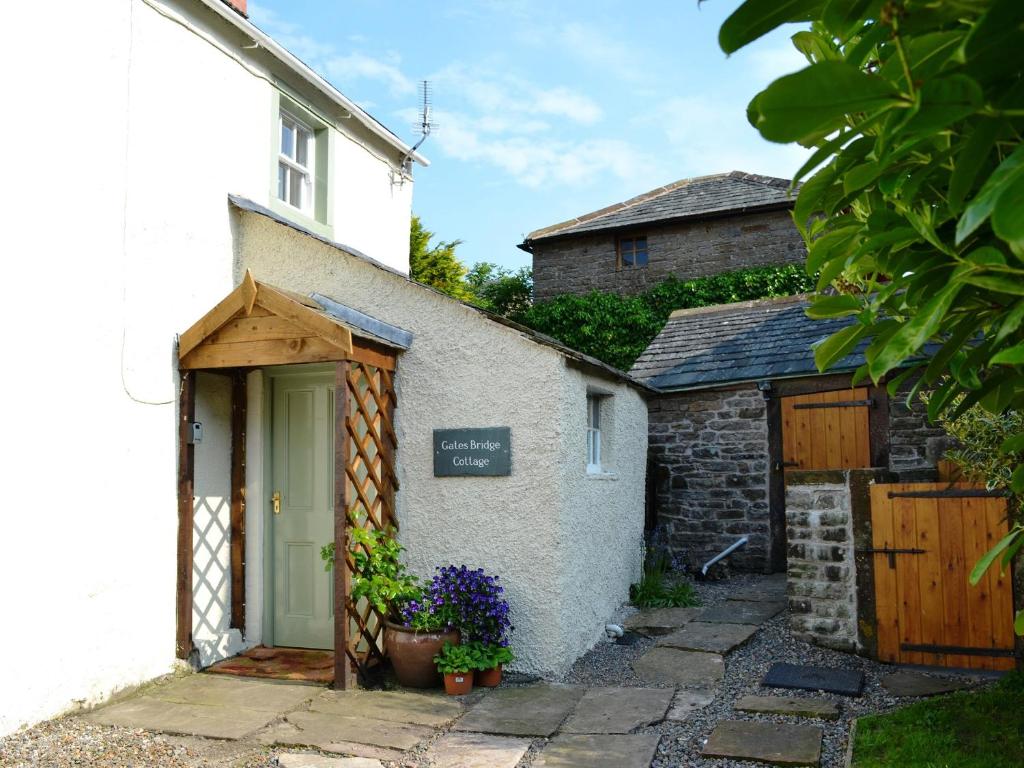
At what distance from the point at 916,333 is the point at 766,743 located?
4.13 meters

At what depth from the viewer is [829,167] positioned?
1.25 meters

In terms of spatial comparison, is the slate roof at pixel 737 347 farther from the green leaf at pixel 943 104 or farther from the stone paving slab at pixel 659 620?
the green leaf at pixel 943 104

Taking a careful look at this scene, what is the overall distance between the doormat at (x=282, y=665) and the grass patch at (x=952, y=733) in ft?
11.8

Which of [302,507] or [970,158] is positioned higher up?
[970,158]

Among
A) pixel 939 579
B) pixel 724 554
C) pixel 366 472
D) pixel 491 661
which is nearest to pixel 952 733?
pixel 939 579

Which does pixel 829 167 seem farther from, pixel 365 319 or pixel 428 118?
pixel 428 118

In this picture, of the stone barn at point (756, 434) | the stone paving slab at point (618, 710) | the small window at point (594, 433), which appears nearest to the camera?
the stone paving slab at point (618, 710)

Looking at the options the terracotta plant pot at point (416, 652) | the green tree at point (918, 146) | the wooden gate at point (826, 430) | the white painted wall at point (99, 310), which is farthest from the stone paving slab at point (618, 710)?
the wooden gate at point (826, 430)

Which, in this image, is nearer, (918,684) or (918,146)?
(918,146)

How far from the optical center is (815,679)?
5.74 meters

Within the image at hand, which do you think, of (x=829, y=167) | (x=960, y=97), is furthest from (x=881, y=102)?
(x=829, y=167)

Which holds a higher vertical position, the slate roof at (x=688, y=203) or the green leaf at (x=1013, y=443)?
the slate roof at (x=688, y=203)

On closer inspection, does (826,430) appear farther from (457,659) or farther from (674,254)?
(674,254)

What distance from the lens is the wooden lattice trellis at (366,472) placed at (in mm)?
5797
